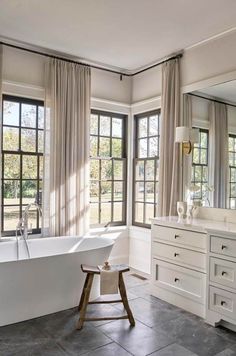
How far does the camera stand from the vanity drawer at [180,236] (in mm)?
3189

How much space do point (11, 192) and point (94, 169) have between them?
1308mm

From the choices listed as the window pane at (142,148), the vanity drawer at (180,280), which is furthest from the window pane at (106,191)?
the vanity drawer at (180,280)

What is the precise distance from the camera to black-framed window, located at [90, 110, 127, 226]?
4.73 m

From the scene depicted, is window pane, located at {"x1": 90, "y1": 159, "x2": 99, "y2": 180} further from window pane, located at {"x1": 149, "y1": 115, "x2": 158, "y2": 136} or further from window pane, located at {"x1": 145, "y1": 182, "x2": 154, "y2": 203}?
window pane, located at {"x1": 149, "y1": 115, "x2": 158, "y2": 136}

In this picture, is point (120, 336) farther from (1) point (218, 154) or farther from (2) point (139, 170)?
(2) point (139, 170)

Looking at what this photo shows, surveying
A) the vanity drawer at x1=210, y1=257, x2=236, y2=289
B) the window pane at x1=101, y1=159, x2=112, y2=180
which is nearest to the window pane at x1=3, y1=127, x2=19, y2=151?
the window pane at x1=101, y1=159, x2=112, y2=180

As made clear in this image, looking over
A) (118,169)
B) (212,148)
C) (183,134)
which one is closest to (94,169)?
(118,169)

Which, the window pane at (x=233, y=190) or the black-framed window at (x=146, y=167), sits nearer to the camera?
the window pane at (x=233, y=190)

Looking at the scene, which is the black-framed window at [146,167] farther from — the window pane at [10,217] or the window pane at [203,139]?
the window pane at [10,217]

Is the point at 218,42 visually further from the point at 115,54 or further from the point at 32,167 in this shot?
the point at 32,167

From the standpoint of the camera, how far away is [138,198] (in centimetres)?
498

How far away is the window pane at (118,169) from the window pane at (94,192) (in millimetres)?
401

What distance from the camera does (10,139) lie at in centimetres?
398

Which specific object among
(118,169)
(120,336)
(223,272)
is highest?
(118,169)
